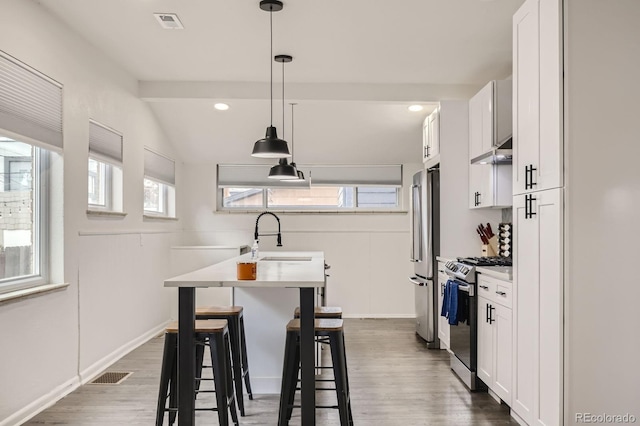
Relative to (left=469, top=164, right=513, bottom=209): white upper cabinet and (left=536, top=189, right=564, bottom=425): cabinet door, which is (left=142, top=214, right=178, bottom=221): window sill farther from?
(left=536, top=189, right=564, bottom=425): cabinet door

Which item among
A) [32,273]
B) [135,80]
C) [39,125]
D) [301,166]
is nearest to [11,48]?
[39,125]

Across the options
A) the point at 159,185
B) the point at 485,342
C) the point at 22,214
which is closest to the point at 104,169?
the point at 22,214

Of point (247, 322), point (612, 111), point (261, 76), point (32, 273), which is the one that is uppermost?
point (261, 76)

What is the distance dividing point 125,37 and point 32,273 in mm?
1853

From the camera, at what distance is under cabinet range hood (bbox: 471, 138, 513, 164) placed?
11.0 feet

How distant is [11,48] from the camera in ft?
9.84

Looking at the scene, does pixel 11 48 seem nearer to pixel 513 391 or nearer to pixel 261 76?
pixel 261 76

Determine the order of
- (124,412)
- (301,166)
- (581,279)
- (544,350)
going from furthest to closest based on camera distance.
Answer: (301,166) < (124,412) < (544,350) < (581,279)

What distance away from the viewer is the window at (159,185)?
17.8 feet

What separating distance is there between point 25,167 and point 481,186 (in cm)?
345

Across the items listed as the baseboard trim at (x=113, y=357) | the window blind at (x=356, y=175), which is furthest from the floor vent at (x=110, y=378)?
the window blind at (x=356, y=175)

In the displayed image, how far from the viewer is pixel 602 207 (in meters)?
2.42

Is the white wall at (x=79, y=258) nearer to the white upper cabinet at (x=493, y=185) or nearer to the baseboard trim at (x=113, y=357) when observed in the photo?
the baseboard trim at (x=113, y=357)

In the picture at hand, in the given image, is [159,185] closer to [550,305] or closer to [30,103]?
[30,103]
